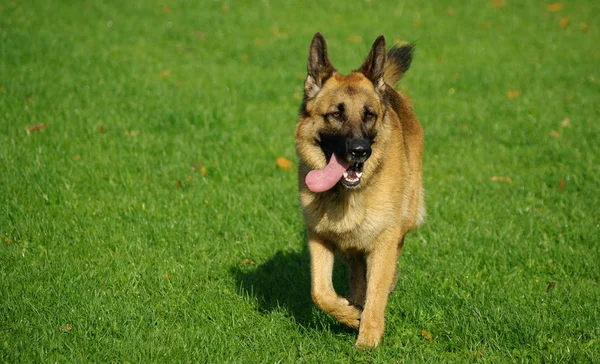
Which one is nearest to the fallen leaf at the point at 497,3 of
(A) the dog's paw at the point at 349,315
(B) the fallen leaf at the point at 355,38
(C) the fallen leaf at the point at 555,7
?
(C) the fallen leaf at the point at 555,7

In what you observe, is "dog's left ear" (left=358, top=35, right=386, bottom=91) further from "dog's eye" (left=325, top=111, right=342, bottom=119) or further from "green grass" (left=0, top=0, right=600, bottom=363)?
"green grass" (left=0, top=0, right=600, bottom=363)

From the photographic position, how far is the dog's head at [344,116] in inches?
186

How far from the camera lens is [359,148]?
454 cm

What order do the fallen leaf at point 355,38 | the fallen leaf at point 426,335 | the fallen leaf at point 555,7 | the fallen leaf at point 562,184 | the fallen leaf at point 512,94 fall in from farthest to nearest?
the fallen leaf at point 555,7 < the fallen leaf at point 355,38 < the fallen leaf at point 512,94 < the fallen leaf at point 562,184 < the fallen leaf at point 426,335

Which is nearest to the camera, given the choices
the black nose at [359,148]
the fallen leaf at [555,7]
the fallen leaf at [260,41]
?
the black nose at [359,148]

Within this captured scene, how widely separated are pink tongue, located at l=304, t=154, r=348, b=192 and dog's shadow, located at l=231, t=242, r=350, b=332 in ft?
3.29

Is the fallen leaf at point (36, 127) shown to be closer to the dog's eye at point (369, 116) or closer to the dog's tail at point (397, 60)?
the dog's tail at point (397, 60)

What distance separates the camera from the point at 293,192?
23.9 feet

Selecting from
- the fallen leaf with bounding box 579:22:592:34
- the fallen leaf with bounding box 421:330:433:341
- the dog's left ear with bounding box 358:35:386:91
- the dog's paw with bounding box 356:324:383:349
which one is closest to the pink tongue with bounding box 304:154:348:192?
the dog's left ear with bounding box 358:35:386:91

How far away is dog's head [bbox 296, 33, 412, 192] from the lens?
4.73 m

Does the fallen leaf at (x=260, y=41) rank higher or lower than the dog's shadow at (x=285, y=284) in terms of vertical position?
higher

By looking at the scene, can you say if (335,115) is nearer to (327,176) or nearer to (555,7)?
(327,176)

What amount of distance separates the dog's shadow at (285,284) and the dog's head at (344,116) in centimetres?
110

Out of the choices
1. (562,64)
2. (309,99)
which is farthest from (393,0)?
(309,99)
